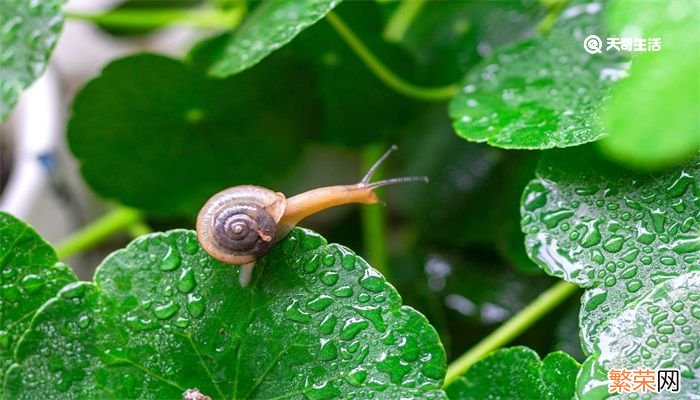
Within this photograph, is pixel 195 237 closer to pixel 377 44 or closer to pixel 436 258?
pixel 377 44

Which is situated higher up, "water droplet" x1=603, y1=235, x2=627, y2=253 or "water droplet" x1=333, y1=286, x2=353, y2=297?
"water droplet" x1=603, y1=235, x2=627, y2=253

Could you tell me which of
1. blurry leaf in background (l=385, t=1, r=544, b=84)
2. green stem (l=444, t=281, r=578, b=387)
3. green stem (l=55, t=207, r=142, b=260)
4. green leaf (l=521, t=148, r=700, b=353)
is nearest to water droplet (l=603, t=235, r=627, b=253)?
green leaf (l=521, t=148, r=700, b=353)

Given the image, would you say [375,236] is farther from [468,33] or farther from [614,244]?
[614,244]

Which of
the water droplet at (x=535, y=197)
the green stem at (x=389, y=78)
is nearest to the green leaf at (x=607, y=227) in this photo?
the water droplet at (x=535, y=197)

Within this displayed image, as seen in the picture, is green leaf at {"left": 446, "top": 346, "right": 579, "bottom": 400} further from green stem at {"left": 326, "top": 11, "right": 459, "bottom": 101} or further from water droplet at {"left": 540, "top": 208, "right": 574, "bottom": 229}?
green stem at {"left": 326, "top": 11, "right": 459, "bottom": 101}

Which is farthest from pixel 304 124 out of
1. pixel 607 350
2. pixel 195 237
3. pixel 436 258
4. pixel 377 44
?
pixel 607 350

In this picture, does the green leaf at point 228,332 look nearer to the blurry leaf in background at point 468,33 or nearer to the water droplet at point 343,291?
the water droplet at point 343,291
